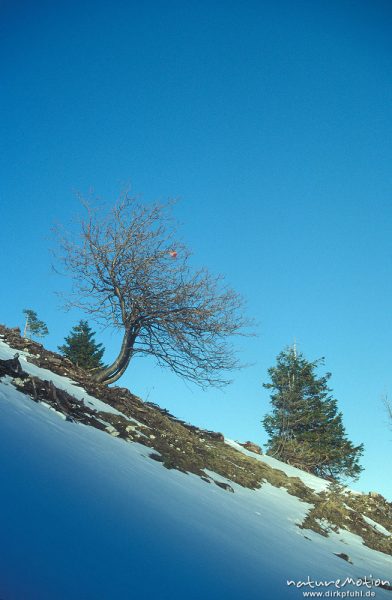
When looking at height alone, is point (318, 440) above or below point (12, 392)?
above

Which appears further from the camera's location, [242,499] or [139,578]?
[242,499]

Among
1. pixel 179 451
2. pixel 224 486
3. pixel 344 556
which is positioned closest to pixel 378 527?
pixel 344 556

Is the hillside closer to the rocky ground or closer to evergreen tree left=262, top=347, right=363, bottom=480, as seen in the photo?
the rocky ground

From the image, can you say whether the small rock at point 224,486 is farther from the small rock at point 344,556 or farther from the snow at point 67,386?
the snow at point 67,386

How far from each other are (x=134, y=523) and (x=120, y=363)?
7178mm

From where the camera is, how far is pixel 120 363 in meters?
9.06

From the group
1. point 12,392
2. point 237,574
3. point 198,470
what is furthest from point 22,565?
point 198,470

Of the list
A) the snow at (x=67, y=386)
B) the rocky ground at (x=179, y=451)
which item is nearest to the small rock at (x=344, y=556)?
the rocky ground at (x=179, y=451)

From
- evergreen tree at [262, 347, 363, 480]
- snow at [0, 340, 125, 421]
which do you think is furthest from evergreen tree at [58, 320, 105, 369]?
snow at [0, 340, 125, 421]

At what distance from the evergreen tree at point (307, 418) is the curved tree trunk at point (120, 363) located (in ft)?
50.3

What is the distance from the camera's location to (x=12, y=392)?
3.51m

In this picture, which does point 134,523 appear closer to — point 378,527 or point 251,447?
point 378,527

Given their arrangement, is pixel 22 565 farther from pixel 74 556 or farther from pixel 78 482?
pixel 78 482

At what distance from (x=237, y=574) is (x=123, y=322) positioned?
780 centimetres
